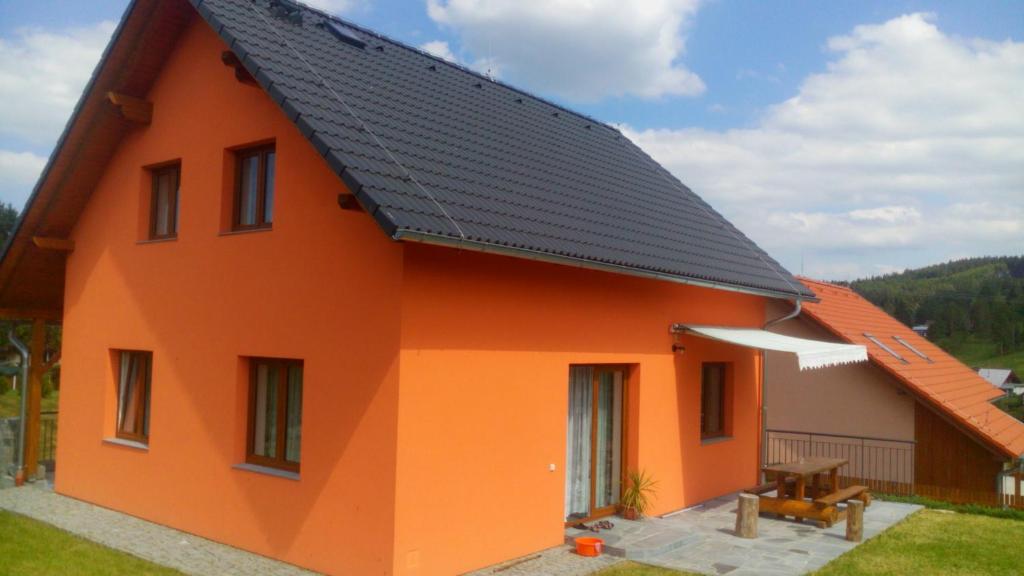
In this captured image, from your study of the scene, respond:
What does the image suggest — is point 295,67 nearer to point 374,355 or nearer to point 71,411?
point 374,355

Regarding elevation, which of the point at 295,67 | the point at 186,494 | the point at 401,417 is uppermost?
the point at 295,67

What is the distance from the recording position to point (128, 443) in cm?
Result: 1183

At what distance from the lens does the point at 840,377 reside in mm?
20422

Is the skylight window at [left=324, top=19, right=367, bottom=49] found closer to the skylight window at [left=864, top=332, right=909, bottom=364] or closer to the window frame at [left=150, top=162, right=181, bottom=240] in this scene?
the window frame at [left=150, top=162, right=181, bottom=240]

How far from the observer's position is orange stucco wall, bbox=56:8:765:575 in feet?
27.9

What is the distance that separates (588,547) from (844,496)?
5.24 metres

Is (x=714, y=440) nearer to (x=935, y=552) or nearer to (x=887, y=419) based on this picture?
(x=935, y=552)

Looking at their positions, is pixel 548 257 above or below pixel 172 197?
below

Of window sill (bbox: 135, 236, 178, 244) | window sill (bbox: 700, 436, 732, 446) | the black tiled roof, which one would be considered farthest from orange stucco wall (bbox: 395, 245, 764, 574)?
window sill (bbox: 135, 236, 178, 244)

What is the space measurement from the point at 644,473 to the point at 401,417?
507 cm

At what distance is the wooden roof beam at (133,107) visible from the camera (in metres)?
11.7

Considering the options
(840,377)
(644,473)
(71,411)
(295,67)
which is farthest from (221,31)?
(840,377)

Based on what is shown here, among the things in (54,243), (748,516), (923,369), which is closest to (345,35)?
(54,243)

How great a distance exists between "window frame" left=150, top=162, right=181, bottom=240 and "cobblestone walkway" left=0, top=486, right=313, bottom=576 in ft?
13.4
